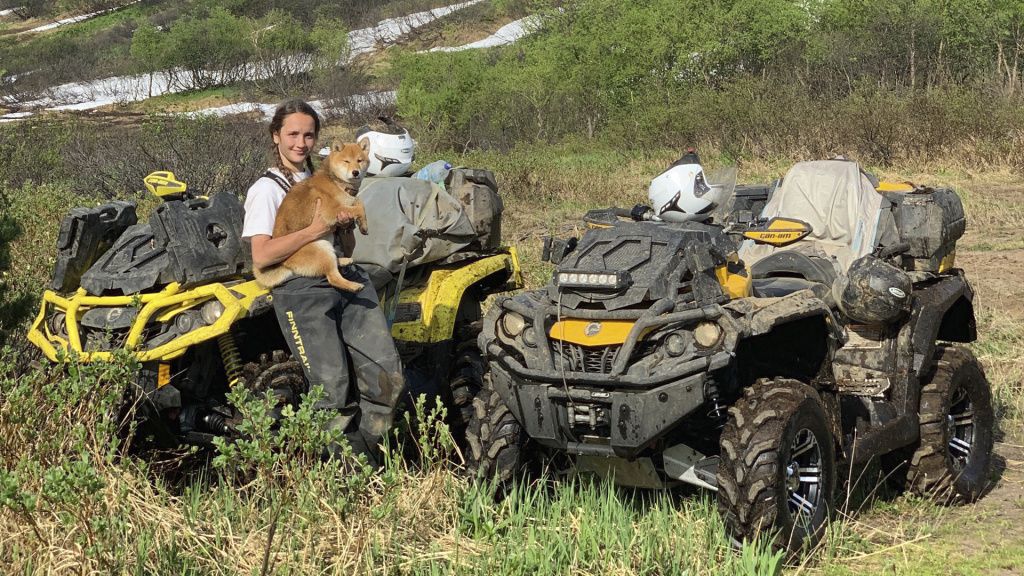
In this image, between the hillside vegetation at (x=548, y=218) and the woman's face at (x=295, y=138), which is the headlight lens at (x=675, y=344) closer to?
the hillside vegetation at (x=548, y=218)

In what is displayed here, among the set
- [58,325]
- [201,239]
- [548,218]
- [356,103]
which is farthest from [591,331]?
[356,103]

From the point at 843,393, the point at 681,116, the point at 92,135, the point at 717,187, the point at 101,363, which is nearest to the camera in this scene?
the point at 101,363

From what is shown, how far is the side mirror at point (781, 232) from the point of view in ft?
17.4

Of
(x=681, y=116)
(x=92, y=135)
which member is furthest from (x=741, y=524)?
(x=681, y=116)

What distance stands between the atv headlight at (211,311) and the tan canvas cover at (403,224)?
3.06 feet

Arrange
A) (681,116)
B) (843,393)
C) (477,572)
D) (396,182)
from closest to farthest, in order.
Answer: (477,572) < (843,393) < (396,182) < (681,116)

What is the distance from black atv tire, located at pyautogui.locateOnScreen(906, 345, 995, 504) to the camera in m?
5.77

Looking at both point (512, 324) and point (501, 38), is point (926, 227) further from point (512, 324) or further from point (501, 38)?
point (501, 38)

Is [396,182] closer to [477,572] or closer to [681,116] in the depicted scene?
[477,572]

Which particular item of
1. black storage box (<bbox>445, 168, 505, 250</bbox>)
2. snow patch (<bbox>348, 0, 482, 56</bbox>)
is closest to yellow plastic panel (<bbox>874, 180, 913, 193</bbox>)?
black storage box (<bbox>445, 168, 505, 250</bbox>)

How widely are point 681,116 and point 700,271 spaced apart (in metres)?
23.1

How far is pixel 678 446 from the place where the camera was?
195 inches

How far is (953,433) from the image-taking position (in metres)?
6.16

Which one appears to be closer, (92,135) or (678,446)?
(678,446)
